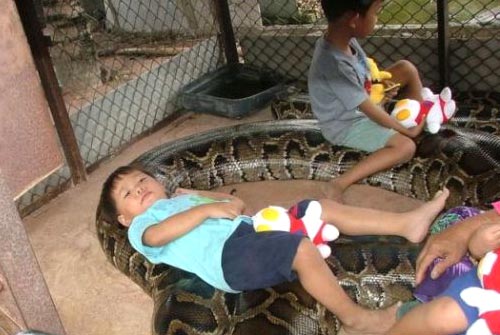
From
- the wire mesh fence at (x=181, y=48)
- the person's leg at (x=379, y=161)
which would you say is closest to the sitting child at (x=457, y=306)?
the person's leg at (x=379, y=161)

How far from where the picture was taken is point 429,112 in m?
3.93

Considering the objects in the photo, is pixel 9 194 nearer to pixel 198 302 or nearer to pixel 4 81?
pixel 4 81

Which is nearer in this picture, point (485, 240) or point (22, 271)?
point (22, 271)

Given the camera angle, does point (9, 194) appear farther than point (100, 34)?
No

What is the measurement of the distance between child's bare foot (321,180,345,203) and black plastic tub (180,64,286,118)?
1.61 meters

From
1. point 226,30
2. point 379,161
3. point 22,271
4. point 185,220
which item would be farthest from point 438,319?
point 226,30

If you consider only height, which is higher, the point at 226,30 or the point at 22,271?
the point at 22,271

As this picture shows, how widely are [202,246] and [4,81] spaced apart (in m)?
1.08

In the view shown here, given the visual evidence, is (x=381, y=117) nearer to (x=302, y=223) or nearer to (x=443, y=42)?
(x=302, y=223)

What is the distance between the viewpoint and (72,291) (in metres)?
3.45

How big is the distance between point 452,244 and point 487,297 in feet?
1.32

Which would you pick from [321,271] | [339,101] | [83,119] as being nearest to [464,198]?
[339,101]

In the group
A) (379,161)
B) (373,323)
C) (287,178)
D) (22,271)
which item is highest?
(22,271)

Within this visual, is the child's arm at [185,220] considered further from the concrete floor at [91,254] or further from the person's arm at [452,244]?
the person's arm at [452,244]
